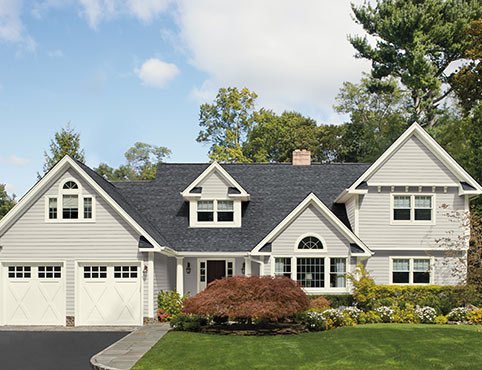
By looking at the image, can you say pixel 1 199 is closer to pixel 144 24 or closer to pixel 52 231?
pixel 52 231

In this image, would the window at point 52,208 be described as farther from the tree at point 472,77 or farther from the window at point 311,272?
the tree at point 472,77

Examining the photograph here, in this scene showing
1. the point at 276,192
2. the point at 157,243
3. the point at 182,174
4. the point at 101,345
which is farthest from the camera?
the point at 182,174

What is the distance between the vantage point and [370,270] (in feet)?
76.2

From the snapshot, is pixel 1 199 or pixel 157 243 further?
pixel 1 199

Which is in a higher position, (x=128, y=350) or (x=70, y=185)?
(x=70, y=185)

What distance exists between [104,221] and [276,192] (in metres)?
9.32

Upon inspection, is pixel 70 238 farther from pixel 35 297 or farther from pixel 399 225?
pixel 399 225

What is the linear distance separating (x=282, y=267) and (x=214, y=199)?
4962 mm

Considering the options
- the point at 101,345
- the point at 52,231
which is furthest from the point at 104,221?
the point at 101,345

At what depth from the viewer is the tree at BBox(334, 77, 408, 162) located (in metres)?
44.1

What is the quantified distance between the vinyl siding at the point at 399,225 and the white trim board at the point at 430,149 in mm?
708

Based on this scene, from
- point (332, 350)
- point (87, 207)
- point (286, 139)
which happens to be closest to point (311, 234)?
point (332, 350)

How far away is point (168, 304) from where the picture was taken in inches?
864

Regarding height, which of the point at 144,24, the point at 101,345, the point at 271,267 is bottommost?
the point at 101,345
